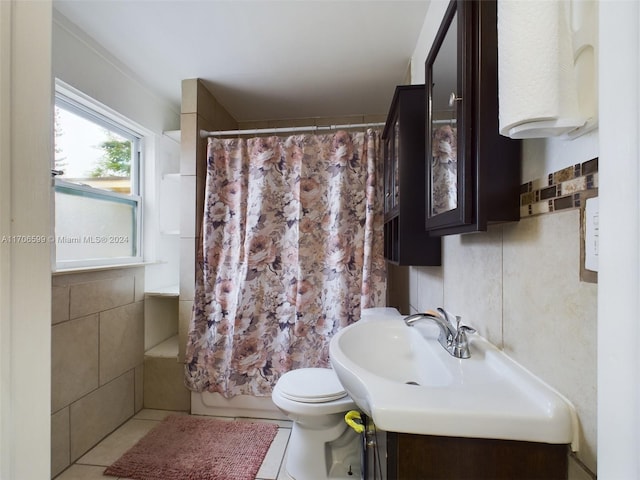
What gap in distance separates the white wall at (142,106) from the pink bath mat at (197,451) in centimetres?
100

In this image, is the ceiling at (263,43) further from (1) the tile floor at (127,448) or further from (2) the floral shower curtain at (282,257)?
(1) the tile floor at (127,448)

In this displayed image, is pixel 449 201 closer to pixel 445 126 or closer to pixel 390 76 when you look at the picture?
pixel 445 126

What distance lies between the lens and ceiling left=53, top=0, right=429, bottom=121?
1.51 meters

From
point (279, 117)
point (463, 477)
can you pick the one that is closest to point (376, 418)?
point (463, 477)

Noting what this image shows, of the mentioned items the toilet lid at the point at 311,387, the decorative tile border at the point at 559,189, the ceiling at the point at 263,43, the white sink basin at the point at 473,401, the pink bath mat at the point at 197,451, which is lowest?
the pink bath mat at the point at 197,451

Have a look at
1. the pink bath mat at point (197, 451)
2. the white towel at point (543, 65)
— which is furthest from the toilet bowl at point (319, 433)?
the white towel at point (543, 65)

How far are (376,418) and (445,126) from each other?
81 cm

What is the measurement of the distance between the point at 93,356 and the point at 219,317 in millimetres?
718

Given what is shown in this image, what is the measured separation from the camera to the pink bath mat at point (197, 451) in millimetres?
1536

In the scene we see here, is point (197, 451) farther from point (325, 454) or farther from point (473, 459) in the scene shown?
point (473, 459)

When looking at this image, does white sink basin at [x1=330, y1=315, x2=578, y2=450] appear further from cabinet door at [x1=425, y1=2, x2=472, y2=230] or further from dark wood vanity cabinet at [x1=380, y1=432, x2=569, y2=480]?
cabinet door at [x1=425, y1=2, x2=472, y2=230]

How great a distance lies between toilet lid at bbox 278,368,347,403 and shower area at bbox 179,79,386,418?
0.34m

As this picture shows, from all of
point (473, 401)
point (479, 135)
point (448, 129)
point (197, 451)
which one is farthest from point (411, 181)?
point (197, 451)

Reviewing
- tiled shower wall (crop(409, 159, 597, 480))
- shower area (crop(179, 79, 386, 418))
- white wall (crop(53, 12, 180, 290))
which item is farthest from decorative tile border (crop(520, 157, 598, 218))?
white wall (crop(53, 12, 180, 290))
